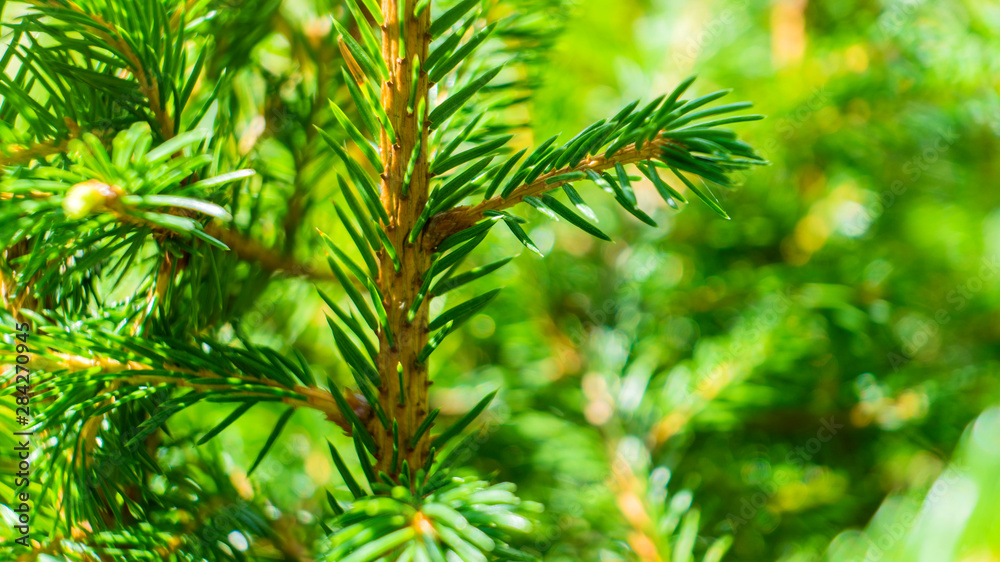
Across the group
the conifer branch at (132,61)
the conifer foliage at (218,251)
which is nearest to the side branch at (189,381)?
the conifer foliage at (218,251)

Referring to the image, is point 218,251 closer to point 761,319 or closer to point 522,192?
point 522,192

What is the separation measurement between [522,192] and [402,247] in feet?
0.18

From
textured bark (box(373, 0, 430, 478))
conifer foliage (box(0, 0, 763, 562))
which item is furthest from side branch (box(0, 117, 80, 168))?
textured bark (box(373, 0, 430, 478))

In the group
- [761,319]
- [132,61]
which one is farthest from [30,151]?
[761,319]

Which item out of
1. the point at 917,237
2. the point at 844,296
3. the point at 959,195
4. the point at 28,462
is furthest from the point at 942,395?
the point at 28,462

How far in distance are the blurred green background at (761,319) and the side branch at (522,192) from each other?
0.18 m

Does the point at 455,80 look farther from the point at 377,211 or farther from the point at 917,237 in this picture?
the point at 917,237

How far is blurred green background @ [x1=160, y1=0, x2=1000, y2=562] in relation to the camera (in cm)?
45

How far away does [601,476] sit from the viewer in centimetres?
44

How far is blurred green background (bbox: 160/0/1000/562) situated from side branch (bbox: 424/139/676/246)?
0.59ft

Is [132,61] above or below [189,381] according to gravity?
above

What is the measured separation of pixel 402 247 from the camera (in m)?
0.26

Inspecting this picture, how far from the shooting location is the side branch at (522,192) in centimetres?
25

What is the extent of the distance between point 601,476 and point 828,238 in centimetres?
35
